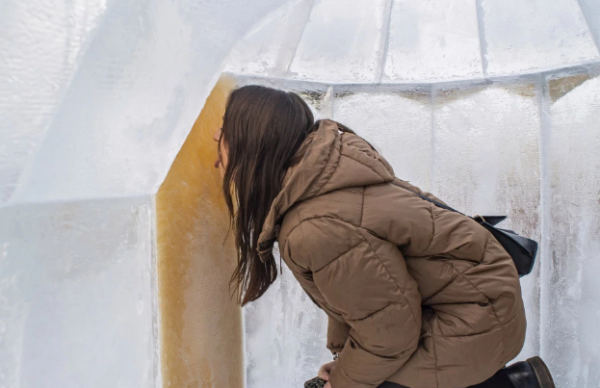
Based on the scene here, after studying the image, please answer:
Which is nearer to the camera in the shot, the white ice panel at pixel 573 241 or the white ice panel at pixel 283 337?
the white ice panel at pixel 573 241

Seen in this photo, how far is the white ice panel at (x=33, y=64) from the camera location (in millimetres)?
715

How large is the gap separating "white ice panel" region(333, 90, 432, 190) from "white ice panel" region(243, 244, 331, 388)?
2.21 feet

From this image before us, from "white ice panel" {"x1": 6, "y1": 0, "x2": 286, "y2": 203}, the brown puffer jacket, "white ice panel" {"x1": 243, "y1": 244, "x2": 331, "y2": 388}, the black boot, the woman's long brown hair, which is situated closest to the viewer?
"white ice panel" {"x1": 6, "y1": 0, "x2": 286, "y2": 203}

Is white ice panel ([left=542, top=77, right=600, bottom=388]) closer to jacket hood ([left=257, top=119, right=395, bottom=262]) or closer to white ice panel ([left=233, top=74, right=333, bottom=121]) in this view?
white ice panel ([left=233, top=74, right=333, bottom=121])

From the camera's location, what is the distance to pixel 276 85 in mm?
1900

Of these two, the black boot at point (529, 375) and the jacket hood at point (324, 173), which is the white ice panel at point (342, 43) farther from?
the black boot at point (529, 375)

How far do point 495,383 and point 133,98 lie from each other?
109 centimetres

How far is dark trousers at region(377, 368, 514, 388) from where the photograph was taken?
3.71 ft

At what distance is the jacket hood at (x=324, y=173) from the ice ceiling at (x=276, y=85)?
0.35m

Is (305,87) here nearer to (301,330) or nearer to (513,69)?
(513,69)

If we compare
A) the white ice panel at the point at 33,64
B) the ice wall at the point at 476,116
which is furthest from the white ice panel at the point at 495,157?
the white ice panel at the point at 33,64

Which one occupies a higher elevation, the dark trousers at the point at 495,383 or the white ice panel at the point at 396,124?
the white ice panel at the point at 396,124

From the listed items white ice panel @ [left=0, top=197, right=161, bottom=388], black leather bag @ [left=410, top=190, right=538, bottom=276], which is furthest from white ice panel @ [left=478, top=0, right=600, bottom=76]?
white ice panel @ [left=0, top=197, right=161, bottom=388]

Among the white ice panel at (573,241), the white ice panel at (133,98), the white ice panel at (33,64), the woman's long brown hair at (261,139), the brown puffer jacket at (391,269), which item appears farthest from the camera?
the white ice panel at (573,241)
